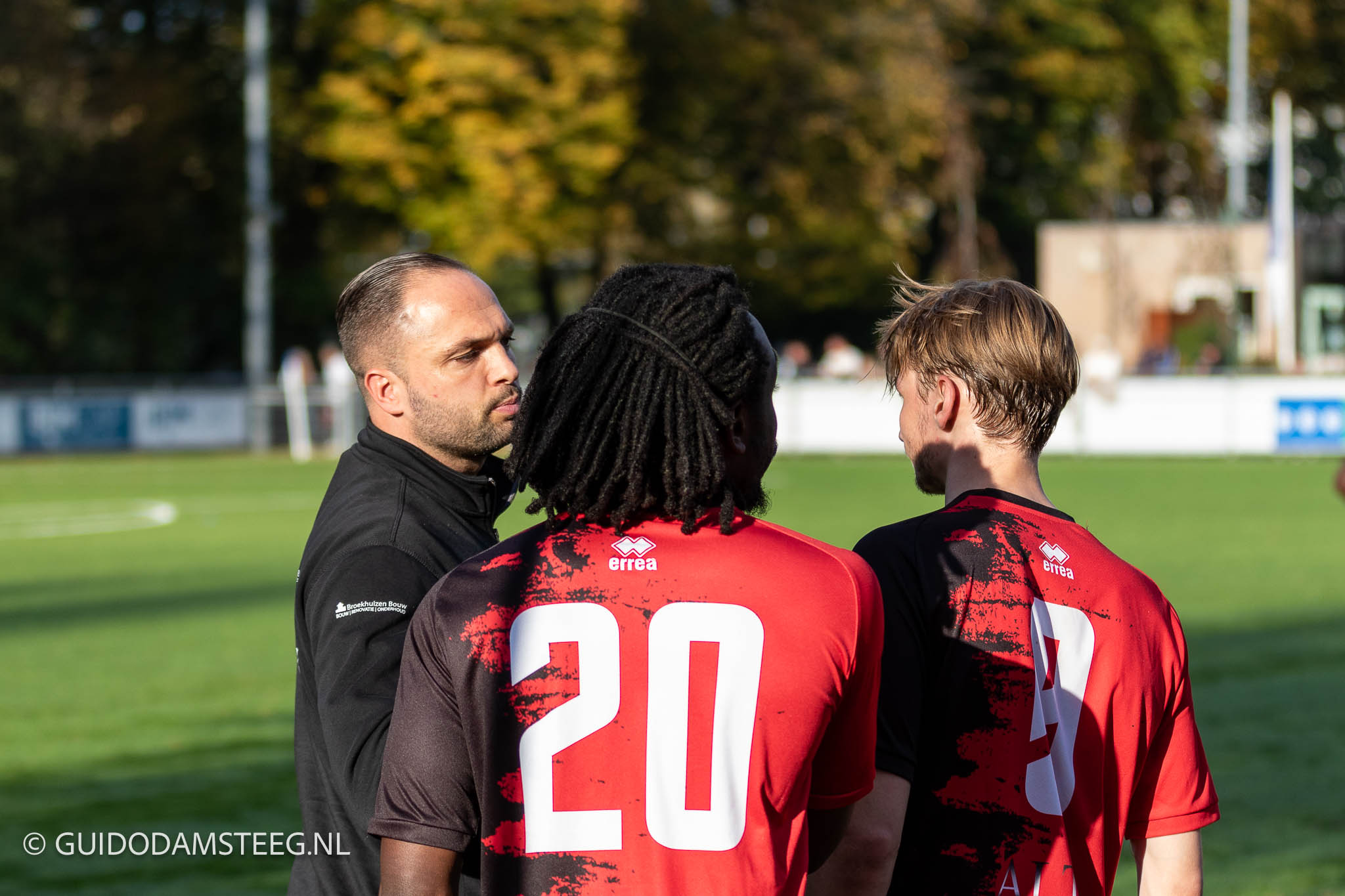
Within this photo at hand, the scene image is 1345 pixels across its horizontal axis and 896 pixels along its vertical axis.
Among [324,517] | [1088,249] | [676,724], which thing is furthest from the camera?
[1088,249]

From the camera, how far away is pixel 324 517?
3.13 metres

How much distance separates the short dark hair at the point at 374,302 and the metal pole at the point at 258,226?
3144 cm

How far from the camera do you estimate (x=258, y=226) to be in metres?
34.5

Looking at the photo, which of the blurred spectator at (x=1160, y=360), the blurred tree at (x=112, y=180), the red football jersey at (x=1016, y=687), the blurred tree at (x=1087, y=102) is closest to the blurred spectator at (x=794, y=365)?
the blurred tree at (x=1087, y=102)

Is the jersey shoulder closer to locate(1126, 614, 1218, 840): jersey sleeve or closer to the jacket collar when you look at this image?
locate(1126, 614, 1218, 840): jersey sleeve

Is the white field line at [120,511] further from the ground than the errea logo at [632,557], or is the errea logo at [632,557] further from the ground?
the errea logo at [632,557]

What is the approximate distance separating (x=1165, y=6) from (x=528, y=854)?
49.1 m

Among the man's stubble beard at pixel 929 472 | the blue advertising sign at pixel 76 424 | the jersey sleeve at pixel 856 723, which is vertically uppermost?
the man's stubble beard at pixel 929 472

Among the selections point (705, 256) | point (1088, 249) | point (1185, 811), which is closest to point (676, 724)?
point (1185, 811)

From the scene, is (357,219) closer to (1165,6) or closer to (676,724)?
(1165,6)

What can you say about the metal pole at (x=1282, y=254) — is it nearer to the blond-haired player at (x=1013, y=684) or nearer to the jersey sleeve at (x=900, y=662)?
the blond-haired player at (x=1013, y=684)

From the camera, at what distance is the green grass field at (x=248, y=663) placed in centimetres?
622

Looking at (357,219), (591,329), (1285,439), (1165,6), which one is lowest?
(1285,439)

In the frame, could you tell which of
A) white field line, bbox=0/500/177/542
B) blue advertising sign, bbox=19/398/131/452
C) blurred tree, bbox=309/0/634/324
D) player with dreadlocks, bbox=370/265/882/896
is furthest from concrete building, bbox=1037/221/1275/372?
player with dreadlocks, bbox=370/265/882/896
